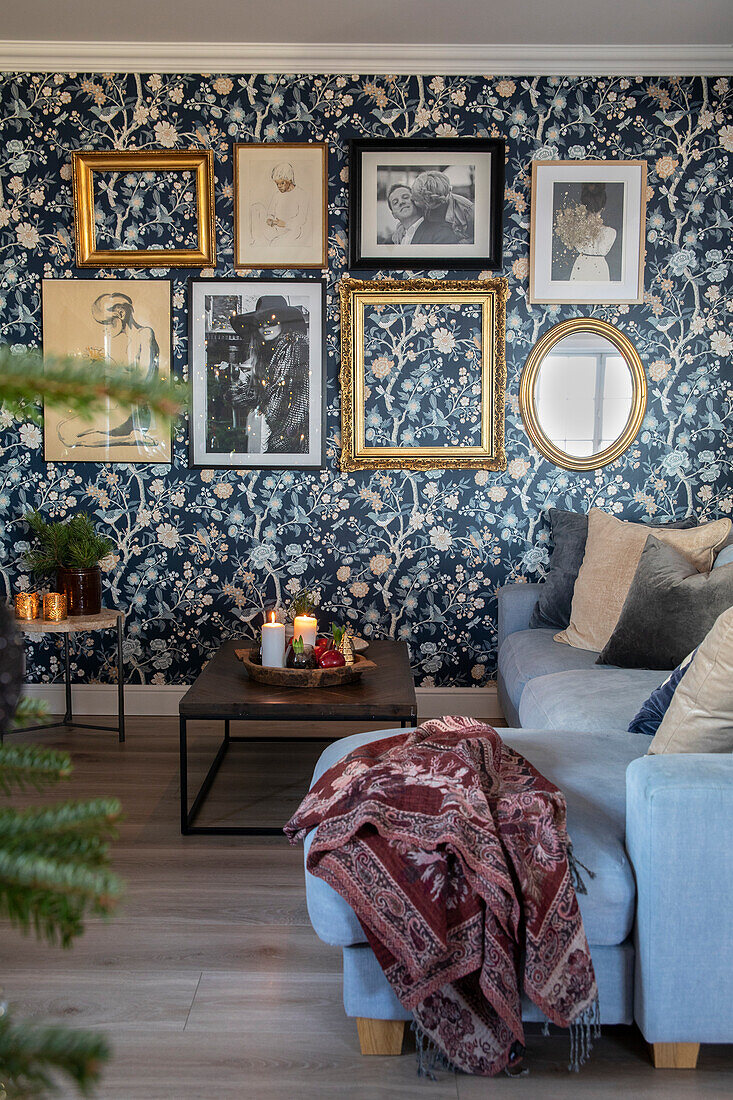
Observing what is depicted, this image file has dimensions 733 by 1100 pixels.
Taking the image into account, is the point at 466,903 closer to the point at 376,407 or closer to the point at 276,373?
the point at 376,407

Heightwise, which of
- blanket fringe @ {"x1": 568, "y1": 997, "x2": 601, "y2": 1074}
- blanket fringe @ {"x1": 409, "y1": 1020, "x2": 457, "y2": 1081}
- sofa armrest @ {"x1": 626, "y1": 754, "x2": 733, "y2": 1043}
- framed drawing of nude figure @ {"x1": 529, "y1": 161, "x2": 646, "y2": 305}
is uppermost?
framed drawing of nude figure @ {"x1": 529, "y1": 161, "x2": 646, "y2": 305}

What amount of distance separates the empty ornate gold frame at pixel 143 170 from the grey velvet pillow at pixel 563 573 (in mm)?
2032

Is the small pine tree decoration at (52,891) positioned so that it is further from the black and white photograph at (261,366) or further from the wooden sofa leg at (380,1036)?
the black and white photograph at (261,366)

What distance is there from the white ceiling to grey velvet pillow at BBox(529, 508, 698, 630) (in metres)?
2.07

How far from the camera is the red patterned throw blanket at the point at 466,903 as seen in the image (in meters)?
1.61

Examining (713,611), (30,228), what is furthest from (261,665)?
(30,228)

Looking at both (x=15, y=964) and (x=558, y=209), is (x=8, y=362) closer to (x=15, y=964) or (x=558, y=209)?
(x=15, y=964)

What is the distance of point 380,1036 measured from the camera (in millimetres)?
1798

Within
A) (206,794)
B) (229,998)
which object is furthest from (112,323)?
(229,998)

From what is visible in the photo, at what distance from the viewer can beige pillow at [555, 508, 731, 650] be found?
11.1 ft

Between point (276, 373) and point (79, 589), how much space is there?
4.32 ft

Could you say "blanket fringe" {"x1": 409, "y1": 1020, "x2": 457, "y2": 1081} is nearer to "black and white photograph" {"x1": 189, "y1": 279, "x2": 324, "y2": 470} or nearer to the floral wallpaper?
the floral wallpaper

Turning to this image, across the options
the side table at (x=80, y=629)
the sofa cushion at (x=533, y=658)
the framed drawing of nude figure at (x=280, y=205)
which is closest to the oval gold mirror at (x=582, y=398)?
the sofa cushion at (x=533, y=658)

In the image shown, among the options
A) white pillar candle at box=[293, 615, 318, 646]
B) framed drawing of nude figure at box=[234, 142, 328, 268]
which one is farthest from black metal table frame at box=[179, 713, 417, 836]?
framed drawing of nude figure at box=[234, 142, 328, 268]
